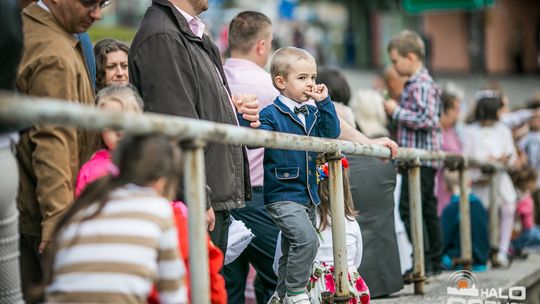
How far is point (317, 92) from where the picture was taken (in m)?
6.15

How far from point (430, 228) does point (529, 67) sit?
32136mm

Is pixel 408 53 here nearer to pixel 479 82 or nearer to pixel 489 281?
pixel 489 281

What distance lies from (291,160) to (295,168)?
48mm

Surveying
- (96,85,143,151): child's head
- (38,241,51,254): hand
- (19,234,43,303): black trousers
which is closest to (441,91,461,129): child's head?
(19,234,43,303): black trousers

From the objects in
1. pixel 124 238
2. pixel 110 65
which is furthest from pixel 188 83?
pixel 124 238

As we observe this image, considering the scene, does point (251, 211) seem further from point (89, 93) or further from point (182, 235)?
point (182, 235)

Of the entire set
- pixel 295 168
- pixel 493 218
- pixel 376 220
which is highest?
pixel 295 168

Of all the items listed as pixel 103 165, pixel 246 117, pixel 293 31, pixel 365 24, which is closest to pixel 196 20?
pixel 246 117

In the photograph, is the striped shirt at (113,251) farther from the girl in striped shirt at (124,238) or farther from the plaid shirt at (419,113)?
the plaid shirt at (419,113)

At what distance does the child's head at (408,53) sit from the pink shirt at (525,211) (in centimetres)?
416

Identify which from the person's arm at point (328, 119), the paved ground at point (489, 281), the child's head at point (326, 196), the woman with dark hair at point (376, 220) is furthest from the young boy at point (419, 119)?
the person's arm at point (328, 119)

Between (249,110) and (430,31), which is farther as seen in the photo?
(430,31)

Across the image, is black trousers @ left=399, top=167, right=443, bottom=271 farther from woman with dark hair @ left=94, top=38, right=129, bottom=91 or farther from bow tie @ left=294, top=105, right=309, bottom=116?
woman with dark hair @ left=94, top=38, right=129, bottom=91

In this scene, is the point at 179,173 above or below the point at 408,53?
below
